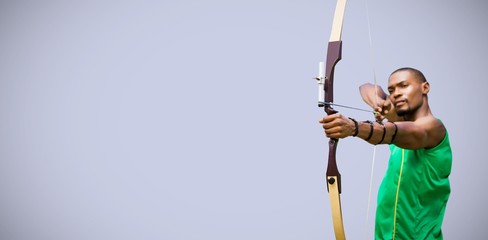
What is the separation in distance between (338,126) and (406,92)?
1.83ft

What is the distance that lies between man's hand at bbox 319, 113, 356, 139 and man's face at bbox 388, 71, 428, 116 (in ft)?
1.61

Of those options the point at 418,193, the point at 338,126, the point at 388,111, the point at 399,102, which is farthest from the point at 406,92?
the point at 338,126

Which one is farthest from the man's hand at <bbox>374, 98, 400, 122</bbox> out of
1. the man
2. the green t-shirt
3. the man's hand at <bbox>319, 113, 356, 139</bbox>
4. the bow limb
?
the man's hand at <bbox>319, 113, 356, 139</bbox>

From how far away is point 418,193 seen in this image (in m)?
1.92

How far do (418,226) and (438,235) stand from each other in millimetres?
96

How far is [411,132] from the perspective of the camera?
168 centimetres

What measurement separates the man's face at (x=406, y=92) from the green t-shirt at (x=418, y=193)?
0.55 ft

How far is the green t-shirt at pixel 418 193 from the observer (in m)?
1.88

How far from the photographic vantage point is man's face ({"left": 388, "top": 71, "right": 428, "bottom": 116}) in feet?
6.44

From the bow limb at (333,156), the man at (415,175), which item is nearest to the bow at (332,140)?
the bow limb at (333,156)

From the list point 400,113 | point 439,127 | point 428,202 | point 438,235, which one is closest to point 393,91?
point 400,113

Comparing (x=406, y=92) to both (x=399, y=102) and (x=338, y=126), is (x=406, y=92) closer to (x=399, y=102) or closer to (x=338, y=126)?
(x=399, y=102)

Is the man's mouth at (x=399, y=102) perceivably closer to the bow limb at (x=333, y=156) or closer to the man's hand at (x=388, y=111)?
the man's hand at (x=388, y=111)

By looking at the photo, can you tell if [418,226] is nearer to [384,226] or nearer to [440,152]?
[384,226]
